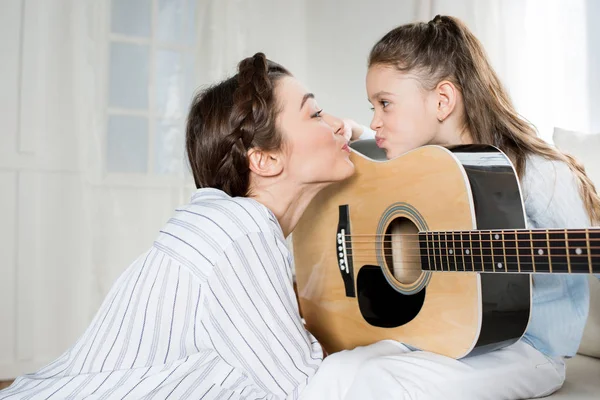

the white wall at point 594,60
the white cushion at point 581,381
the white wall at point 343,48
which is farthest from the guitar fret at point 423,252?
the white wall at point 343,48

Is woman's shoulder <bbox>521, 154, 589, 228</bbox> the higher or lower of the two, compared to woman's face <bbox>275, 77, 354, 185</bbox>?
lower

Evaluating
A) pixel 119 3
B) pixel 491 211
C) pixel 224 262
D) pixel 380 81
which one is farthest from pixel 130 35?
pixel 491 211

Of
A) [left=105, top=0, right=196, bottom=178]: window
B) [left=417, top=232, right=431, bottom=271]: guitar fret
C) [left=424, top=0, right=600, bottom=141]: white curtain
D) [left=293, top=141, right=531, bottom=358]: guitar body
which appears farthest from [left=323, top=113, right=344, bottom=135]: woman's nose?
[left=105, top=0, right=196, bottom=178]: window

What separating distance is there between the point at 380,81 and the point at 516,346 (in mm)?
743

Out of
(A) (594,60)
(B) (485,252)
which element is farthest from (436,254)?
(A) (594,60)

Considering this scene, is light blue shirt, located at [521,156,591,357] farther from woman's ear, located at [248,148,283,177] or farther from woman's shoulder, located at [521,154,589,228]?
woman's ear, located at [248,148,283,177]

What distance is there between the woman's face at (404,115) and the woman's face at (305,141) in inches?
8.0

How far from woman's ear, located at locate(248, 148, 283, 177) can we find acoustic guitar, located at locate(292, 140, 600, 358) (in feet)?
0.75

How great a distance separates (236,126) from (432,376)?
0.64 m

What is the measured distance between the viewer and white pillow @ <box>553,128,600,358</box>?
54.5 inches

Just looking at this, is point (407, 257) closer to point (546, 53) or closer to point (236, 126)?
point (236, 126)

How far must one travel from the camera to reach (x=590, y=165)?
1.52 meters

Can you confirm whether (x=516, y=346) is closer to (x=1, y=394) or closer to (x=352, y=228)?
(x=352, y=228)

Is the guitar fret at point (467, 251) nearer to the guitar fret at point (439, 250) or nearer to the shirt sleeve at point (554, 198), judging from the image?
the guitar fret at point (439, 250)
